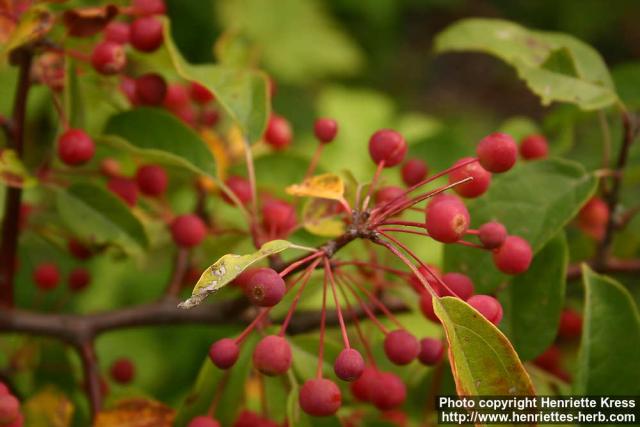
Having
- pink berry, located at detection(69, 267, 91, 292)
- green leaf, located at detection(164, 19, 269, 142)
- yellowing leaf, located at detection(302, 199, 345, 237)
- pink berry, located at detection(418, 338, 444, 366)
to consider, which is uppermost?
green leaf, located at detection(164, 19, 269, 142)

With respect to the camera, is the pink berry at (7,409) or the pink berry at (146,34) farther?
the pink berry at (146,34)

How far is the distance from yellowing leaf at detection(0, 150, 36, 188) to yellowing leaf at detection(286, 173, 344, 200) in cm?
34

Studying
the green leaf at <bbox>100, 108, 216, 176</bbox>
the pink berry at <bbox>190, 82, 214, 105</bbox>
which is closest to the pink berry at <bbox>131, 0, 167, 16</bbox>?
the green leaf at <bbox>100, 108, 216, 176</bbox>

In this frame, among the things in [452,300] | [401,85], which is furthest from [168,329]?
[401,85]

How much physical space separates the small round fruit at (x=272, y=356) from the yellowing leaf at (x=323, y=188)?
0.17 metres

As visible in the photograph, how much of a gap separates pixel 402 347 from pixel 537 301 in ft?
0.68

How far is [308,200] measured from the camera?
37.4 inches

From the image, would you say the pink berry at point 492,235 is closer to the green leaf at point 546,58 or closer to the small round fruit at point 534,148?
the green leaf at point 546,58

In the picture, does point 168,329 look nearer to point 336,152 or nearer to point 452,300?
point 336,152

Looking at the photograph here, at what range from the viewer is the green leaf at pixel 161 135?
38.9 inches

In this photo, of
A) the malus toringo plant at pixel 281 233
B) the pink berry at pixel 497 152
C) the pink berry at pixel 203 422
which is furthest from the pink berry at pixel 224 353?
the pink berry at pixel 497 152

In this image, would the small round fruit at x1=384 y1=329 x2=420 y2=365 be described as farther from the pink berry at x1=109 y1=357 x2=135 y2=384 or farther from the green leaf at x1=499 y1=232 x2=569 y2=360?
the pink berry at x1=109 y1=357 x2=135 y2=384

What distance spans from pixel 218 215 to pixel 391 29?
3237 mm

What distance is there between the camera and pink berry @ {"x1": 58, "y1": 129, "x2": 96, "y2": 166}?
0.94m
